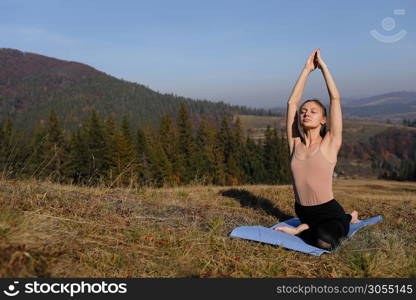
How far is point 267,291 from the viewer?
3123mm

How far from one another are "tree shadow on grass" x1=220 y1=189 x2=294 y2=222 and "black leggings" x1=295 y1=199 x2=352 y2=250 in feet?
5.11

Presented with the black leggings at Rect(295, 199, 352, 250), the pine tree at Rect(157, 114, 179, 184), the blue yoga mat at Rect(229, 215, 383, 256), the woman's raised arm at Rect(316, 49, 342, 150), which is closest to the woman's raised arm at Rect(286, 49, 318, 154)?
the woman's raised arm at Rect(316, 49, 342, 150)

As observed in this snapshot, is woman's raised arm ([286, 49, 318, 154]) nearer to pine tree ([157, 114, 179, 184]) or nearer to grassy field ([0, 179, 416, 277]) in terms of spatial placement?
grassy field ([0, 179, 416, 277])

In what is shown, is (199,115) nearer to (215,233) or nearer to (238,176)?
(238,176)

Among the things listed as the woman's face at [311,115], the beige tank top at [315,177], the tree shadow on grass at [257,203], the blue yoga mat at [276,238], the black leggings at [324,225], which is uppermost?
the woman's face at [311,115]

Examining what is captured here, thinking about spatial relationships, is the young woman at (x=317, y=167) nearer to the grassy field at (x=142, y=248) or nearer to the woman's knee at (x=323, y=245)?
the woman's knee at (x=323, y=245)

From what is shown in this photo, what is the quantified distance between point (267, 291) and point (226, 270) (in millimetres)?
540

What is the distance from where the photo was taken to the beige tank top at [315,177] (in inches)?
198

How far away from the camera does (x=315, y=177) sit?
16.6 ft

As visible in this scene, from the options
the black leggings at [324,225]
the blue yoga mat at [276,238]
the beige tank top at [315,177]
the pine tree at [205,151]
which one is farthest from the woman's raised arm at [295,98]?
the pine tree at [205,151]

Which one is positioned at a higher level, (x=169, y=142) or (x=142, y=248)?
(x=142, y=248)

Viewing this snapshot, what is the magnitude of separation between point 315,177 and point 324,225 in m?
0.71

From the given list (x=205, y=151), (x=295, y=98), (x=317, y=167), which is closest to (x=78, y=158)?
(x=205, y=151)

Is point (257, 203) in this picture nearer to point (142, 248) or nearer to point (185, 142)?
point (142, 248)
